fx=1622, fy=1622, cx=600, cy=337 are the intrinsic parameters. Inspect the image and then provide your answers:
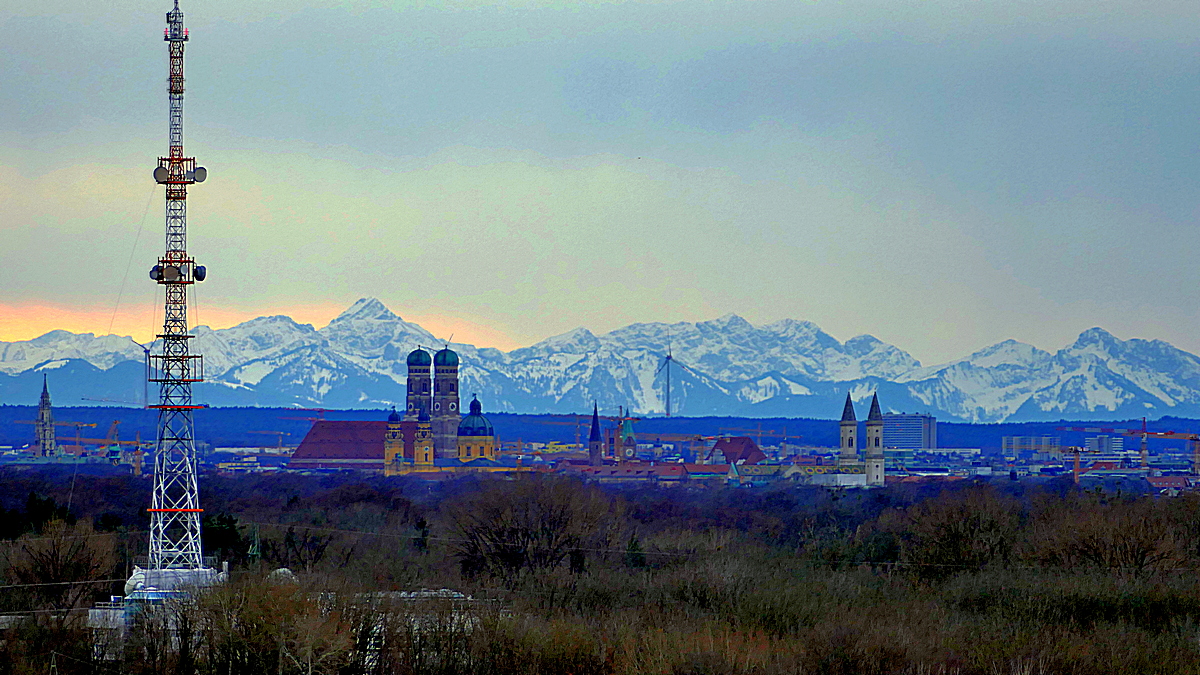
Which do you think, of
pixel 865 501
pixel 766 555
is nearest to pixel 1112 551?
pixel 766 555

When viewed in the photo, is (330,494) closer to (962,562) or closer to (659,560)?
(659,560)

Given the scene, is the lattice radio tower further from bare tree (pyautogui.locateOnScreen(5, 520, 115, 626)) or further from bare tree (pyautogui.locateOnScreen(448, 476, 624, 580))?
bare tree (pyautogui.locateOnScreen(448, 476, 624, 580))

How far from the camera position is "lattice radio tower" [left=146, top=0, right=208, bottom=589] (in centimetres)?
4947

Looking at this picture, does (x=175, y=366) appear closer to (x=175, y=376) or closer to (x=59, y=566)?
(x=175, y=376)

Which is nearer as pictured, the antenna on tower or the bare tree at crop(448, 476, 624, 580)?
the antenna on tower

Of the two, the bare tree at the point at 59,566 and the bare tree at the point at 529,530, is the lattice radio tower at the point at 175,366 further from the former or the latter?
the bare tree at the point at 529,530

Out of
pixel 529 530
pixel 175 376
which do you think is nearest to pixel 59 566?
pixel 175 376

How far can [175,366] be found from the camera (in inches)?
1954

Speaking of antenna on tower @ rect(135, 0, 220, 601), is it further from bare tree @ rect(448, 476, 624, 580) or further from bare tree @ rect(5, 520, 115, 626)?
bare tree @ rect(448, 476, 624, 580)

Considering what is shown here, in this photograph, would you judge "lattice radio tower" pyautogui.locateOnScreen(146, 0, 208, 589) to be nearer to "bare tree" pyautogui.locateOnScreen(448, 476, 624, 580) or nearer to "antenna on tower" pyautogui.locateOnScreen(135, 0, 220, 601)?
"antenna on tower" pyautogui.locateOnScreen(135, 0, 220, 601)

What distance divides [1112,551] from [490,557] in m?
25.7

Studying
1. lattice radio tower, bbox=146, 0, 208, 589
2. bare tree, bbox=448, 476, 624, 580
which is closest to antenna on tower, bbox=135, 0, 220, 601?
lattice radio tower, bbox=146, 0, 208, 589

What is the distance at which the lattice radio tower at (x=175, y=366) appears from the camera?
49469 mm

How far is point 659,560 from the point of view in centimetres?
7344
